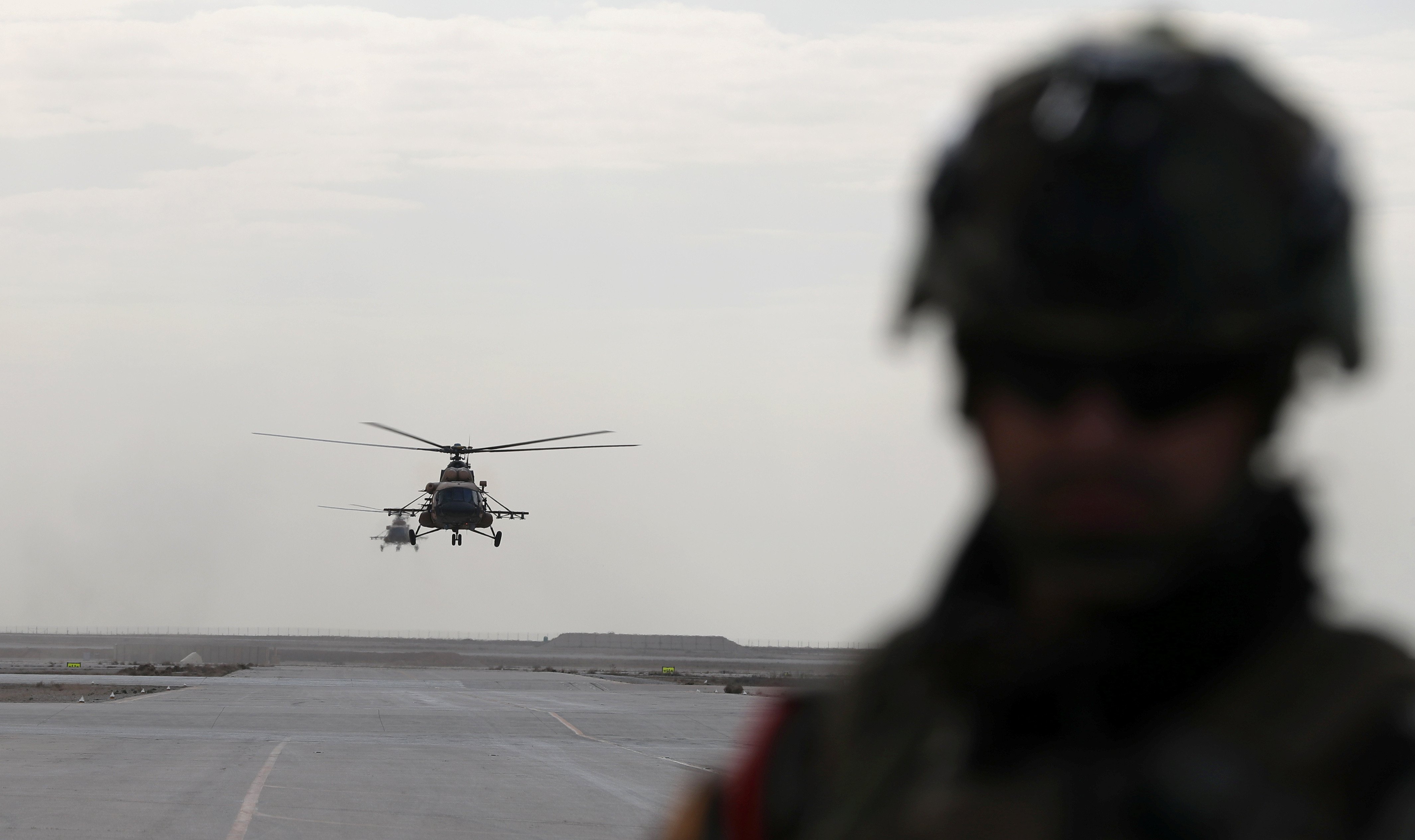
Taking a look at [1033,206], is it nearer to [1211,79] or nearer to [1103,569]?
[1211,79]

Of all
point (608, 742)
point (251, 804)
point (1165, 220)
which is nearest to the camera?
point (1165, 220)

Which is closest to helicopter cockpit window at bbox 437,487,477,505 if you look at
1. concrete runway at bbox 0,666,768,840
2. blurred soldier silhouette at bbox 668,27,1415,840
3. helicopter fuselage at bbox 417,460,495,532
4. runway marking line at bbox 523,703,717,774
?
helicopter fuselage at bbox 417,460,495,532

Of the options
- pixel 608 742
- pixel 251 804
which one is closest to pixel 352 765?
pixel 251 804

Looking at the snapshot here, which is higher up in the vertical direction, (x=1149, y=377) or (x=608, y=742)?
(x=1149, y=377)

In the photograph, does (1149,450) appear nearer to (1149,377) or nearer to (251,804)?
(1149,377)

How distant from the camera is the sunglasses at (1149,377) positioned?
1192 millimetres

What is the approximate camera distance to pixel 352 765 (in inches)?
1167

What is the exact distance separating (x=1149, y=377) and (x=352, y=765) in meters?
30.2

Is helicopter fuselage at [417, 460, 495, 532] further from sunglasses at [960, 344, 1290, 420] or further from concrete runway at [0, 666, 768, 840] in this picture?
sunglasses at [960, 344, 1290, 420]

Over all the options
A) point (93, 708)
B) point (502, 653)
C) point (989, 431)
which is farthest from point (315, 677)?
point (989, 431)

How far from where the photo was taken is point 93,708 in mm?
49094

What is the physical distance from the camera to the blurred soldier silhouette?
113 cm

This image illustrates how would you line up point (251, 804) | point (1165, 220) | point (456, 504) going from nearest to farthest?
1. point (1165, 220)
2. point (251, 804)
3. point (456, 504)

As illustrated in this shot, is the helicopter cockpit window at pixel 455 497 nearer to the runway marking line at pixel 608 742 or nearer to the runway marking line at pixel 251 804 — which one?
the runway marking line at pixel 608 742
